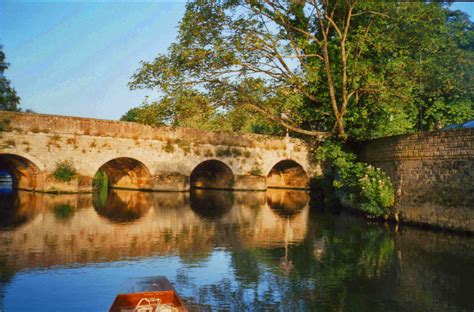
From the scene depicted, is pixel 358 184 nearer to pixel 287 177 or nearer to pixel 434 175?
pixel 434 175

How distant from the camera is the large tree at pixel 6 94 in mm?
44625

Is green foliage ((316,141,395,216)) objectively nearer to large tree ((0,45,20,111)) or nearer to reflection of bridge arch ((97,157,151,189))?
reflection of bridge arch ((97,157,151,189))

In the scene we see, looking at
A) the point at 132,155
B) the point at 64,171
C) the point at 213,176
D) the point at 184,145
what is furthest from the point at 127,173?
the point at 213,176

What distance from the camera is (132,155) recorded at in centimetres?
2911

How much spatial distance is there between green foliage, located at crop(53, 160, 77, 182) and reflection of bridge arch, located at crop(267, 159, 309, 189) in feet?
63.8

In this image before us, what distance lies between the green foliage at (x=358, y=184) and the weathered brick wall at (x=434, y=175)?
486mm

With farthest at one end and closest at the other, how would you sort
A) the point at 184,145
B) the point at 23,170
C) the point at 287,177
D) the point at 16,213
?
1. the point at 287,177
2. the point at 184,145
3. the point at 23,170
4. the point at 16,213

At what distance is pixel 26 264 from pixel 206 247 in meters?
4.31

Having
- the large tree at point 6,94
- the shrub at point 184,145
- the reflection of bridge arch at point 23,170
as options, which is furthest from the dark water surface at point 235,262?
the large tree at point 6,94

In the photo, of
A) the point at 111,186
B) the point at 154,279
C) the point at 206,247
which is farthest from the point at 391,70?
the point at 111,186

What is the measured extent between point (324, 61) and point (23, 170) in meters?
20.2

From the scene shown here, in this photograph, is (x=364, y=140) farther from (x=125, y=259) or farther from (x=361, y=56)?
(x=125, y=259)

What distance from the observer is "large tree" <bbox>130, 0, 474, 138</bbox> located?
1597 cm

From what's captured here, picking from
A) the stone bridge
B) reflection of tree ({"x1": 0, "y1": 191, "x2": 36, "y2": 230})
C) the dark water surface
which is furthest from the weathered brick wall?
reflection of tree ({"x1": 0, "y1": 191, "x2": 36, "y2": 230})
